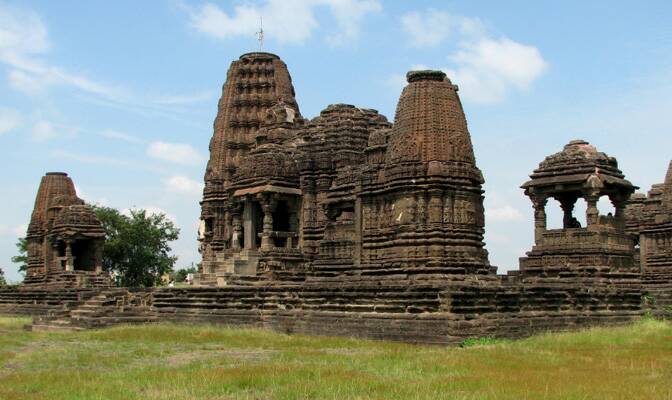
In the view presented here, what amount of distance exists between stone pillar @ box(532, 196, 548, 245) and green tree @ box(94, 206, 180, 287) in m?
36.0

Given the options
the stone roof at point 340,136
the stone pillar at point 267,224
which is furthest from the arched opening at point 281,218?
the stone roof at point 340,136

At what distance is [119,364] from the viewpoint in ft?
60.0

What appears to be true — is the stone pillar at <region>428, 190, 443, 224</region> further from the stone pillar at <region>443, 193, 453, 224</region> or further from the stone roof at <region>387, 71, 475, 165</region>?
the stone roof at <region>387, 71, 475, 165</region>

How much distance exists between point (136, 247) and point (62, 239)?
17549 millimetres

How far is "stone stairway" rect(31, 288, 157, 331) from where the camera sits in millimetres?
33281

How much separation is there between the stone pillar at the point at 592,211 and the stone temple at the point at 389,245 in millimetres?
48

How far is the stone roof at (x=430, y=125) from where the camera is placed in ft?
86.2

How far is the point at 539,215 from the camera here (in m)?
33.1

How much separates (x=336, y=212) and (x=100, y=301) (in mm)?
10089

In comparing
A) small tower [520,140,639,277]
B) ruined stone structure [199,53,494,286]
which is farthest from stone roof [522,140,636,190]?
ruined stone structure [199,53,494,286]

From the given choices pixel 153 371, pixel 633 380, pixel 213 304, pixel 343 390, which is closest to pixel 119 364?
pixel 153 371

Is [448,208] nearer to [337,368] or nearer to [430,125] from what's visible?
[430,125]

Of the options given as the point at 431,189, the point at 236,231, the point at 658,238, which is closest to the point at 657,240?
the point at 658,238

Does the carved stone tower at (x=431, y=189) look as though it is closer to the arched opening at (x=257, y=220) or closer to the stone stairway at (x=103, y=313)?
the stone stairway at (x=103, y=313)
